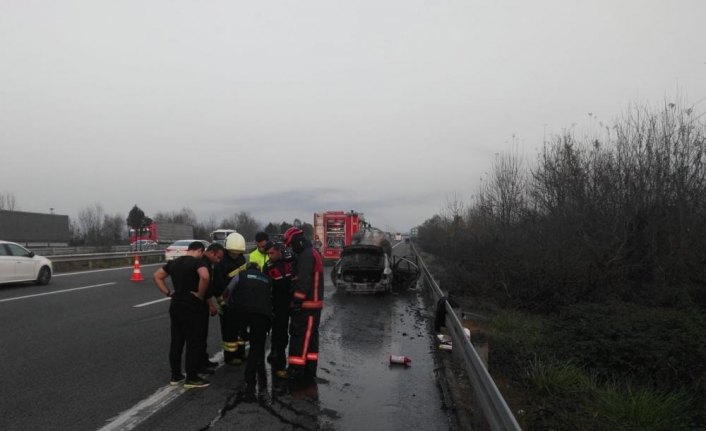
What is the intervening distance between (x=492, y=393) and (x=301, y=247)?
3.26m

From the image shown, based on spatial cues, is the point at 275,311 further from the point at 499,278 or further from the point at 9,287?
the point at 9,287

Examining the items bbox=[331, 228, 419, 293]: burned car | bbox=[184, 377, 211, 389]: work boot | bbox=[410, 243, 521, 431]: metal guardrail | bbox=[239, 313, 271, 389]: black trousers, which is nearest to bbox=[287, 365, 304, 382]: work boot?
bbox=[239, 313, 271, 389]: black trousers

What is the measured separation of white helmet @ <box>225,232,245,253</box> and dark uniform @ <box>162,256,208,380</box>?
33.4 inches

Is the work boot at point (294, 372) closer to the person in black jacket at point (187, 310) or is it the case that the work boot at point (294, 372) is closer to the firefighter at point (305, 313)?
the firefighter at point (305, 313)

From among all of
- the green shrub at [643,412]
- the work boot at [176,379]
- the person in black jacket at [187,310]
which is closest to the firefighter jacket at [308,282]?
the person in black jacket at [187,310]

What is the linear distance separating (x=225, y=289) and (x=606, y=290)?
8.77m

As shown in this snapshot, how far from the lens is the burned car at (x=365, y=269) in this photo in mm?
15055

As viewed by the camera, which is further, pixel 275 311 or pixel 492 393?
pixel 275 311

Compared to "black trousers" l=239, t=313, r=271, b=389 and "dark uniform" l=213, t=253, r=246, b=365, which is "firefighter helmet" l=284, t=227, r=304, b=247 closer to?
"dark uniform" l=213, t=253, r=246, b=365

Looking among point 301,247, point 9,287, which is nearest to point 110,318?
point 301,247

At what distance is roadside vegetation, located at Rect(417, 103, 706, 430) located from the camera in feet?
18.4

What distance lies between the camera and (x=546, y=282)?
11781 millimetres

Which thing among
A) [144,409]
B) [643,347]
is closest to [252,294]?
[144,409]

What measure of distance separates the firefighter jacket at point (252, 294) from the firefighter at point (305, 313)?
429 mm
